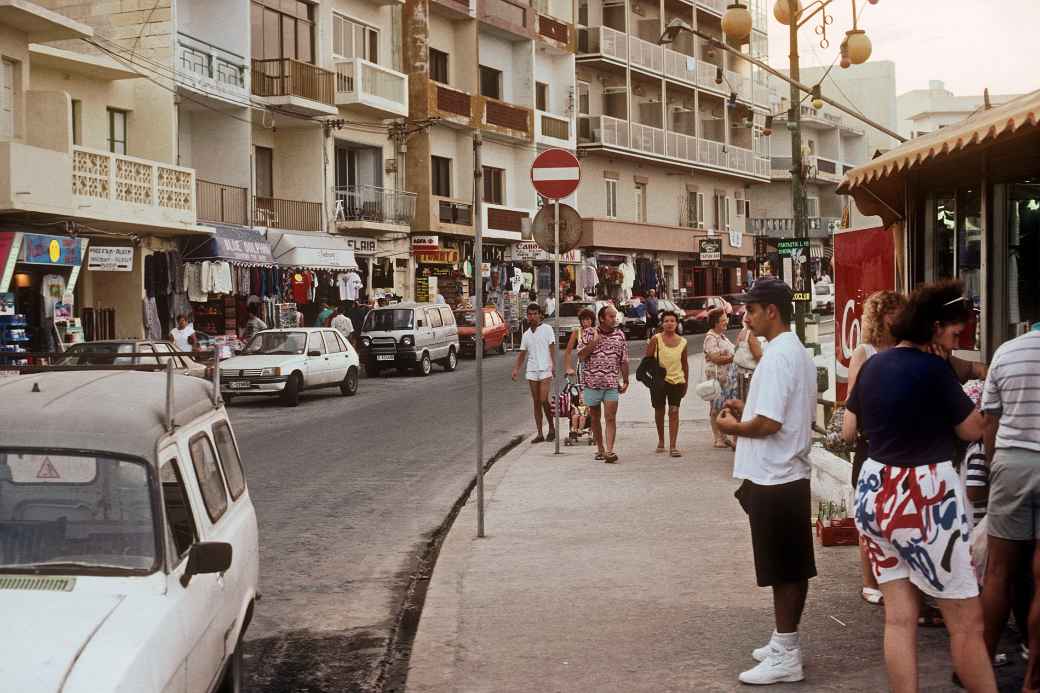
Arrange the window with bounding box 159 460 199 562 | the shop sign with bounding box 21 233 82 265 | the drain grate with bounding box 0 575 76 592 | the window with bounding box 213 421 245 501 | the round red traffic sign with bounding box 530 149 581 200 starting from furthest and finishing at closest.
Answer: the shop sign with bounding box 21 233 82 265, the round red traffic sign with bounding box 530 149 581 200, the window with bounding box 213 421 245 501, the window with bounding box 159 460 199 562, the drain grate with bounding box 0 575 76 592

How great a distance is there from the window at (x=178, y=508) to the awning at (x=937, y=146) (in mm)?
4213

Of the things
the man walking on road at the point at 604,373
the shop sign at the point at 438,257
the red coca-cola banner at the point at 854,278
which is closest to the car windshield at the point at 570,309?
the shop sign at the point at 438,257

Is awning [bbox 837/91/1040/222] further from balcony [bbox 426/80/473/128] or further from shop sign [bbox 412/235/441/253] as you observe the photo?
balcony [bbox 426/80/473/128]

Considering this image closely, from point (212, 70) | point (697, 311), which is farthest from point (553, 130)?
point (212, 70)

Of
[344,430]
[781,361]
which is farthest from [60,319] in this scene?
[781,361]

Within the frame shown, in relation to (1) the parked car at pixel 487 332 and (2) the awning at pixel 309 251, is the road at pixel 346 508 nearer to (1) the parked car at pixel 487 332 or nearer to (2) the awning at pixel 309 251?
(2) the awning at pixel 309 251

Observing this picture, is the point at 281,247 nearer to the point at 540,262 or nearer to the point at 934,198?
the point at 540,262

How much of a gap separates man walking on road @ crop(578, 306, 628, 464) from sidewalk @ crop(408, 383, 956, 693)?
8.42 feet

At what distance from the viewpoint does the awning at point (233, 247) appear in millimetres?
30922

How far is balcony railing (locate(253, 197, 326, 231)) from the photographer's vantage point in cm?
3512

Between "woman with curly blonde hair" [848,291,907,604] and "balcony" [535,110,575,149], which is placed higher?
"balcony" [535,110,575,149]

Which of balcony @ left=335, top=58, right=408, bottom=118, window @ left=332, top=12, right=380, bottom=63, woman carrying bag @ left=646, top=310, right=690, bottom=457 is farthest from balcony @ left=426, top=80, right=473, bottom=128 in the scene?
woman carrying bag @ left=646, top=310, right=690, bottom=457

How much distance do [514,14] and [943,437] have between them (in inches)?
1761

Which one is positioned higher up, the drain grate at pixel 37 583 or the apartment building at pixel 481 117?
the apartment building at pixel 481 117
